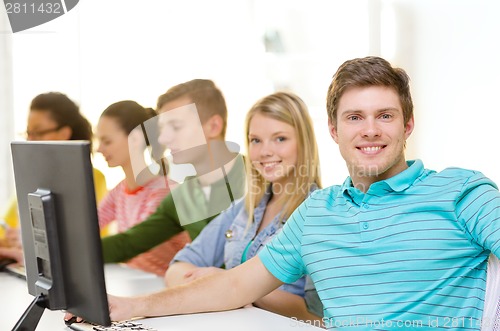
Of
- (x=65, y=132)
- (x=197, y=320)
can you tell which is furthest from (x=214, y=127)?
(x=197, y=320)

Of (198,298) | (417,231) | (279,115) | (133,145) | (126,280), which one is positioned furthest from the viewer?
(133,145)

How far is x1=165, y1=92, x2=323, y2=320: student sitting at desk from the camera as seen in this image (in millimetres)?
2129

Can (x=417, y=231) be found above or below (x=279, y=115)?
below

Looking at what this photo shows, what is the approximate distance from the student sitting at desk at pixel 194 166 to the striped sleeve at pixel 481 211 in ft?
3.45

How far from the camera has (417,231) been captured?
151cm

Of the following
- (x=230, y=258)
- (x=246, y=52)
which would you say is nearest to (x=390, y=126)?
(x=230, y=258)

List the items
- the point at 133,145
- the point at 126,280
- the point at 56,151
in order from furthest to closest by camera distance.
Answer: the point at 133,145 → the point at 126,280 → the point at 56,151

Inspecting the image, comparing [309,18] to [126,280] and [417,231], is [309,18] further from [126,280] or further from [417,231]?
[417,231]

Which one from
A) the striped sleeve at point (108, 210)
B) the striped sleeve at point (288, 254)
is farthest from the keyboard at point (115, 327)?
the striped sleeve at point (108, 210)

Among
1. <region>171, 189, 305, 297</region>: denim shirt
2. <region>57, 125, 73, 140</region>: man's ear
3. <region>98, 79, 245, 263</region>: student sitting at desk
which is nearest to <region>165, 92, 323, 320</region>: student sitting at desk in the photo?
<region>171, 189, 305, 297</region>: denim shirt

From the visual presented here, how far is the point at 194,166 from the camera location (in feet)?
8.39

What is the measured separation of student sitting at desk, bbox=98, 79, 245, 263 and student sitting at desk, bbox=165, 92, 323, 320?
19 cm

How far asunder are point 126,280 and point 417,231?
1.29 m

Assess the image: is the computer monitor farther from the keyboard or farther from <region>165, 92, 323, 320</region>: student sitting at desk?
<region>165, 92, 323, 320</region>: student sitting at desk
